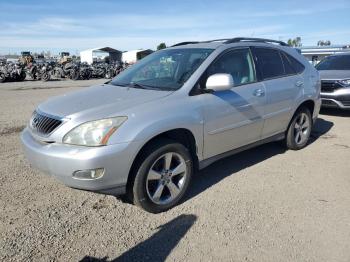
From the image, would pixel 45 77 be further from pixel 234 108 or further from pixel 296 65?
pixel 234 108

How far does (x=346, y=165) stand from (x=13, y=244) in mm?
4442

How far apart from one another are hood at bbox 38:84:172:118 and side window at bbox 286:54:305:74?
263 cm

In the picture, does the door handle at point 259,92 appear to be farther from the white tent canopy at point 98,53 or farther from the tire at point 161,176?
the white tent canopy at point 98,53

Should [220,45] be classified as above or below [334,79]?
above

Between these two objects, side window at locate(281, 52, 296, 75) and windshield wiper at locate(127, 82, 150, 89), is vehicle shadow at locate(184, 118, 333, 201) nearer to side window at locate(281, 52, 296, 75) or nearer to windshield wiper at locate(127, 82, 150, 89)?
side window at locate(281, 52, 296, 75)

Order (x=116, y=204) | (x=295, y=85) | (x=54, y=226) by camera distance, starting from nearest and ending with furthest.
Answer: (x=54, y=226), (x=116, y=204), (x=295, y=85)

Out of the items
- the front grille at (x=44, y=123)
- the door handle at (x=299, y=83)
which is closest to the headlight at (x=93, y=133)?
the front grille at (x=44, y=123)

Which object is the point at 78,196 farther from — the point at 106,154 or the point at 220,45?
the point at 220,45

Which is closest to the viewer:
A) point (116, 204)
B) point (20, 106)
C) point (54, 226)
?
point (54, 226)

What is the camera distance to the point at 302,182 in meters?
4.43

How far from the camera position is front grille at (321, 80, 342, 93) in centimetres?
828

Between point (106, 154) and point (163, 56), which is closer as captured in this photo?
point (106, 154)

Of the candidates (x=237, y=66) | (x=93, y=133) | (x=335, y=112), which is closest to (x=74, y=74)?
(x=335, y=112)

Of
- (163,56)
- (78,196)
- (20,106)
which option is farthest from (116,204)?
(20,106)
